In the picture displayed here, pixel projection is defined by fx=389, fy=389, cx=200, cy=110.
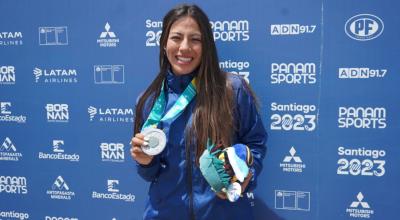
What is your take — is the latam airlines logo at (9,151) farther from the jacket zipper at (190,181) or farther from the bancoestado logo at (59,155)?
the jacket zipper at (190,181)

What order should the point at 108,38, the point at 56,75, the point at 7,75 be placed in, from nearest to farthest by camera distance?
Result: 1. the point at 108,38
2. the point at 56,75
3. the point at 7,75

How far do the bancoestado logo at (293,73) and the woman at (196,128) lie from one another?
20.7 inches

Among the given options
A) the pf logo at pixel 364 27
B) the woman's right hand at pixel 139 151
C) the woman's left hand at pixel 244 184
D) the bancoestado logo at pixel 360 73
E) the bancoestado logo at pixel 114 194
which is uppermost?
the pf logo at pixel 364 27

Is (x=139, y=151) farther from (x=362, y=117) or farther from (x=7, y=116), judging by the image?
(x=7, y=116)

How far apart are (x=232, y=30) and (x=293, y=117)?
553 mm

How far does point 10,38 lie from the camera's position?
240 centimetres

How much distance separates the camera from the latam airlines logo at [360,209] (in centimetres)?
199

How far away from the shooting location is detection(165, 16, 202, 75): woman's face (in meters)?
1.47

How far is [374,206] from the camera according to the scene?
6.52 ft

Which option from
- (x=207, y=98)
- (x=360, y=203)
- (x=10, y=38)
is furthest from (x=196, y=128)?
(x=10, y=38)

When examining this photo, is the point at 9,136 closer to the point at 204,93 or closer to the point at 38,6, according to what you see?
the point at 38,6

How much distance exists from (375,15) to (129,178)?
5.20 feet

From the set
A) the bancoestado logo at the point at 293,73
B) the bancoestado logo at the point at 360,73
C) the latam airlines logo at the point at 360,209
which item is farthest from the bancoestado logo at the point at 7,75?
the latam airlines logo at the point at 360,209

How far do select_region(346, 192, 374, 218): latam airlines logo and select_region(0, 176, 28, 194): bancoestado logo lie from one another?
6.51 ft
